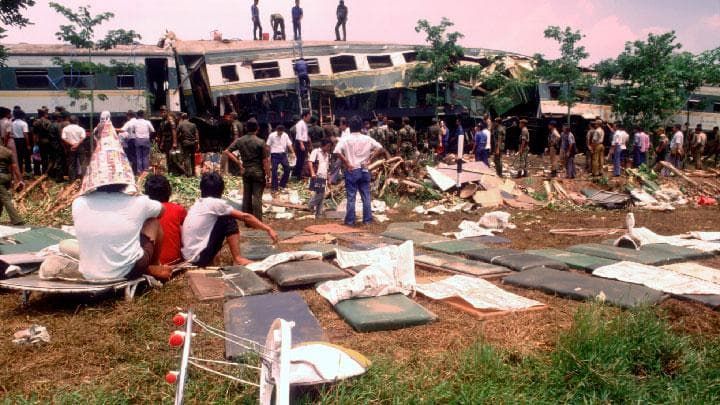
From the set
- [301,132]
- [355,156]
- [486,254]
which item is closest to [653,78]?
[301,132]

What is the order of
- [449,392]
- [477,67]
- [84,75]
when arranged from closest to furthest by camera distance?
[449,392] → [84,75] → [477,67]

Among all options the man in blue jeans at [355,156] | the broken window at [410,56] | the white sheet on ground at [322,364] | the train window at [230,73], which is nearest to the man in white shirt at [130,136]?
the train window at [230,73]

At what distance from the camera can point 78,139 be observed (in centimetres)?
1138

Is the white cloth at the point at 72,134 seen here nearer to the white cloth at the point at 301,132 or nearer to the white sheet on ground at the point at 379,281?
the white cloth at the point at 301,132

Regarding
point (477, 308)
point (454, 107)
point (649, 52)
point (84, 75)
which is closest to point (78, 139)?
point (84, 75)

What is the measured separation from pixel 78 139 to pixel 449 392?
36.6ft

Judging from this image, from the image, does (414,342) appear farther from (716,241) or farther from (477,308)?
(716,241)

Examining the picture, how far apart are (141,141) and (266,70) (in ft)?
19.9

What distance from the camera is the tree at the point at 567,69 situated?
18.3m

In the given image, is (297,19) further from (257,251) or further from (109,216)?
(109,216)

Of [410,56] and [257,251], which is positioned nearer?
[257,251]

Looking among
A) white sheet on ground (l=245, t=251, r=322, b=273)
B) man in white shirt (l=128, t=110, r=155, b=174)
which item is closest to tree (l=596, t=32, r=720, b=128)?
man in white shirt (l=128, t=110, r=155, b=174)

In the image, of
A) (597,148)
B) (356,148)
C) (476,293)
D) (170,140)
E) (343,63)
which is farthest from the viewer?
(343,63)

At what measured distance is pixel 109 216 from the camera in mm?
3695
